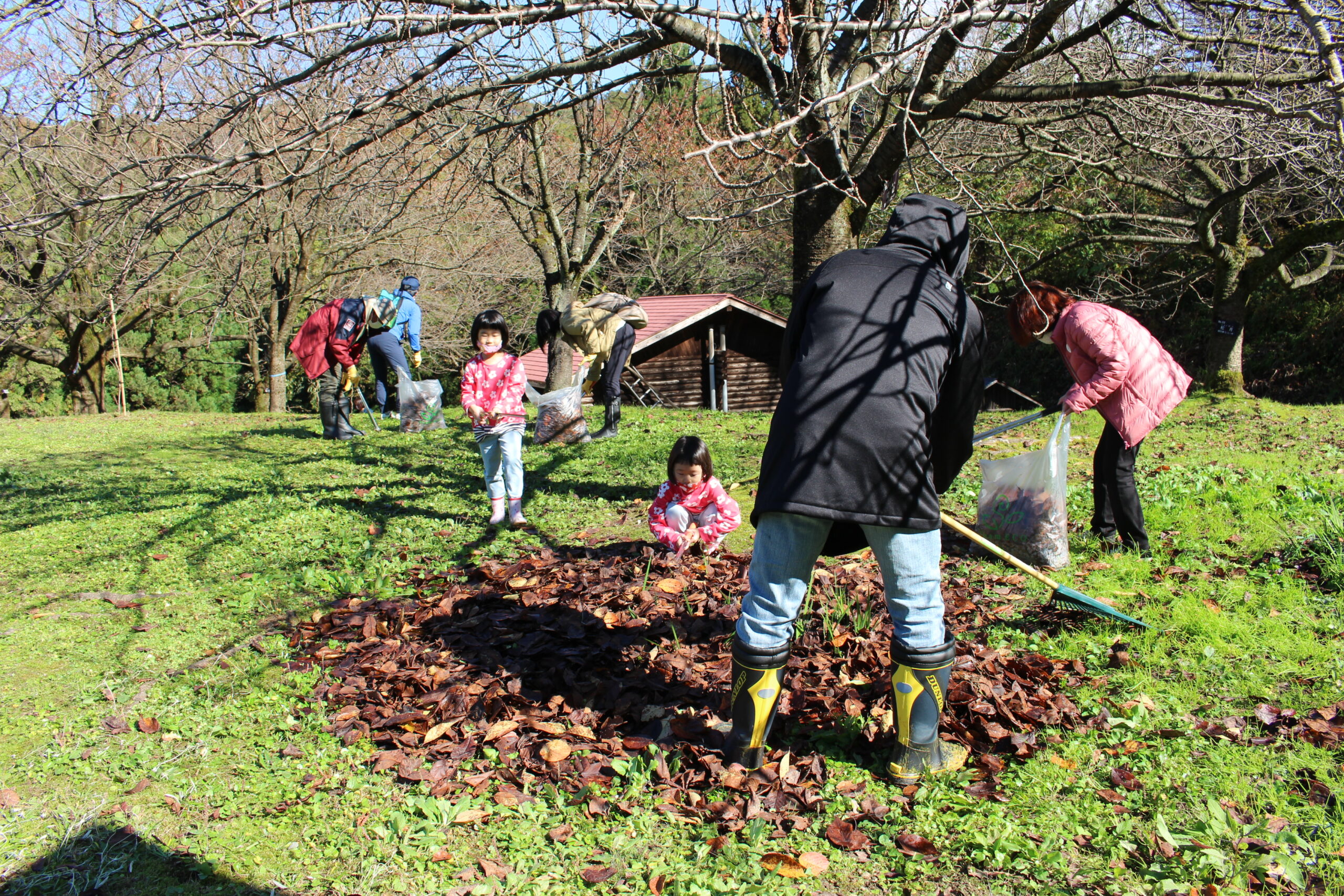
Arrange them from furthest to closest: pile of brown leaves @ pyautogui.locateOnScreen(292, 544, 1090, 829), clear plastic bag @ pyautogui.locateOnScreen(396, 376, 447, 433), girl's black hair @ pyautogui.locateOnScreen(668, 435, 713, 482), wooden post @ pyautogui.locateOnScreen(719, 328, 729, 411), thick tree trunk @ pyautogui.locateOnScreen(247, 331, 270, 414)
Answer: thick tree trunk @ pyautogui.locateOnScreen(247, 331, 270, 414) < wooden post @ pyautogui.locateOnScreen(719, 328, 729, 411) < clear plastic bag @ pyautogui.locateOnScreen(396, 376, 447, 433) < girl's black hair @ pyautogui.locateOnScreen(668, 435, 713, 482) < pile of brown leaves @ pyautogui.locateOnScreen(292, 544, 1090, 829)

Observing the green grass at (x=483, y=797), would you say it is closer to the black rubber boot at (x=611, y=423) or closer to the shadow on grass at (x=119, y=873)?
the shadow on grass at (x=119, y=873)

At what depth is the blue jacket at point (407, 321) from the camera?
10.3 meters

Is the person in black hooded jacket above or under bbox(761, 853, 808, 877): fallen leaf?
above

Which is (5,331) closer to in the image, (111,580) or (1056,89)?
(111,580)

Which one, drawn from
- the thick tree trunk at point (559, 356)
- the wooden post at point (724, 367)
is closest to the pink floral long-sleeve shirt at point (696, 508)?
the thick tree trunk at point (559, 356)

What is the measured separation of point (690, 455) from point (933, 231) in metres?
2.37

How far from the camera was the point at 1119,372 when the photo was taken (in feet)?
15.0

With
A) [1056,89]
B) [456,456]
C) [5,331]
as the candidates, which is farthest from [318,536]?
[1056,89]

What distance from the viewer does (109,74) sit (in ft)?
13.8

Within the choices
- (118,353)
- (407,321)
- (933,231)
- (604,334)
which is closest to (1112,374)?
(933,231)

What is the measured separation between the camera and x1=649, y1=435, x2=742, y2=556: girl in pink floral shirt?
511 centimetres

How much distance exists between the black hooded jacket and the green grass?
1.01 m

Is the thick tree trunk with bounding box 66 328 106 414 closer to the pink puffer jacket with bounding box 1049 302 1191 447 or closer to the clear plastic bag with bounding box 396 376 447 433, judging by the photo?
the clear plastic bag with bounding box 396 376 447 433

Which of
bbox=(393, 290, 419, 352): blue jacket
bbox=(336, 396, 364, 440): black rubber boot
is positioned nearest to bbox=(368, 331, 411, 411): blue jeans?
bbox=(393, 290, 419, 352): blue jacket
